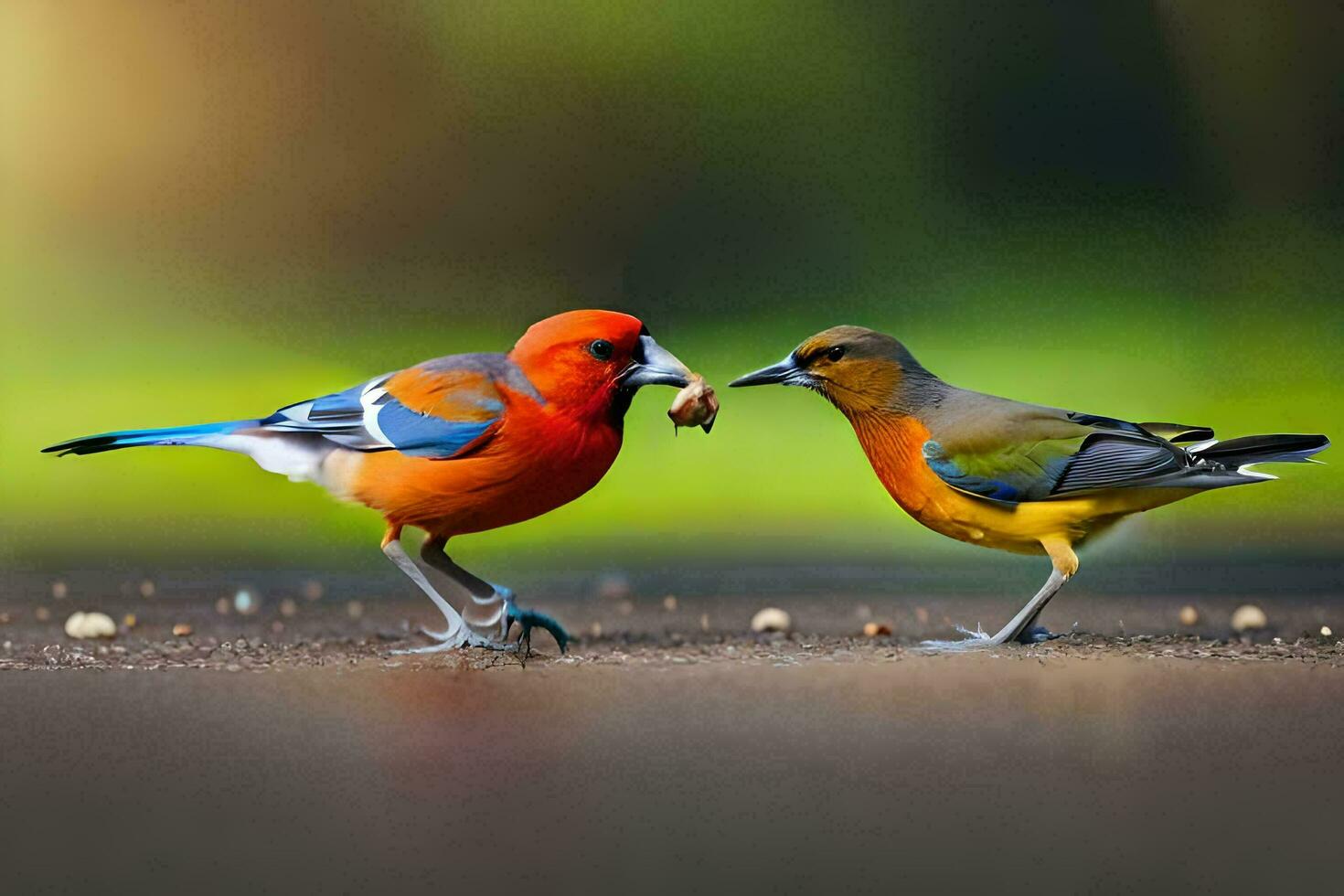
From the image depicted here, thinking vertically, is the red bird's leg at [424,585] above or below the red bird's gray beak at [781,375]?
below

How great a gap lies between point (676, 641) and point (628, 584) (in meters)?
0.64

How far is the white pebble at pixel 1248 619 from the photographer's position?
362 cm

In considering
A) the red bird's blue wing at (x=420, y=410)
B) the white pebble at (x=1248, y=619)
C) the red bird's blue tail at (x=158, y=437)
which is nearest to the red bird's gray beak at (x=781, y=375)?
the red bird's blue wing at (x=420, y=410)

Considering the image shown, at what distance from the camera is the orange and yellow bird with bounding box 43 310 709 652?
316 cm

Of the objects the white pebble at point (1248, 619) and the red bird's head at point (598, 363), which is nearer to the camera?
the red bird's head at point (598, 363)

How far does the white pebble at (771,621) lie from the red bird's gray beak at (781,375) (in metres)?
0.69

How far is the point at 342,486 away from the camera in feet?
10.8

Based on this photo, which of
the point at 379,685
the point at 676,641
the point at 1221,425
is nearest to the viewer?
the point at 379,685

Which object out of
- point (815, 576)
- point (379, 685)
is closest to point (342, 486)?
point (379, 685)

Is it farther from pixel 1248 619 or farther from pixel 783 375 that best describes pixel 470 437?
pixel 1248 619

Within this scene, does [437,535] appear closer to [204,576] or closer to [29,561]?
[204,576]

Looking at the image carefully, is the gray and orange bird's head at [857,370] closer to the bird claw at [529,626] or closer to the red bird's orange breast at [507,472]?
the red bird's orange breast at [507,472]

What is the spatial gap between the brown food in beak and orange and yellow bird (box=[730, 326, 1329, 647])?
0.08 m

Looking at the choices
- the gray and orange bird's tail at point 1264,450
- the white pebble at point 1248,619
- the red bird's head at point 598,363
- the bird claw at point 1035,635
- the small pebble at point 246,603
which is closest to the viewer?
the gray and orange bird's tail at point 1264,450
